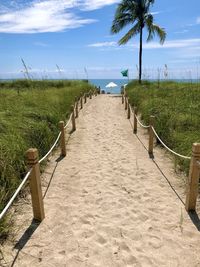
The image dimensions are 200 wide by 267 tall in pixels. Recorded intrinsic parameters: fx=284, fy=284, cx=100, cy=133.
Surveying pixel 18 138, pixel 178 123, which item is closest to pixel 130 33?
pixel 178 123

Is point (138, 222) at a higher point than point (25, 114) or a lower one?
lower

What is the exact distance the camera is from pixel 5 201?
4371 mm

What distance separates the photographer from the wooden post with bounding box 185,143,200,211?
13.9 feet

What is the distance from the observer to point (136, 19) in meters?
22.3

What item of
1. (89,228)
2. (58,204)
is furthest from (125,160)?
(89,228)

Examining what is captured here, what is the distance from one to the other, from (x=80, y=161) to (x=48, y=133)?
119cm

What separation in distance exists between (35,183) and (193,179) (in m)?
2.38

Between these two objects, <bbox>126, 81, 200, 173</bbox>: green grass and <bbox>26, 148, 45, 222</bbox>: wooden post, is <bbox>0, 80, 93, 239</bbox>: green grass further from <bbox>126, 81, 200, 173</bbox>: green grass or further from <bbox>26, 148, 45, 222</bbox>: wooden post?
<bbox>126, 81, 200, 173</bbox>: green grass

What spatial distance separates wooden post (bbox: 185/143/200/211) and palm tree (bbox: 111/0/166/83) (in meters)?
19.2

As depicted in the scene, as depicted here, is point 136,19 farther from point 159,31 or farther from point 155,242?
point 155,242

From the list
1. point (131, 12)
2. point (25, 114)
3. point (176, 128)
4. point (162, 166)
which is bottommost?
point (162, 166)

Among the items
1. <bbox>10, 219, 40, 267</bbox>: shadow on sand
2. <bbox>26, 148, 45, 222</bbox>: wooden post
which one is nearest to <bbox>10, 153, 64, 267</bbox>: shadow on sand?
<bbox>10, 219, 40, 267</bbox>: shadow on sand

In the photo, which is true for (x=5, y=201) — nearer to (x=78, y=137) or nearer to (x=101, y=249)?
(x=101, y=249)

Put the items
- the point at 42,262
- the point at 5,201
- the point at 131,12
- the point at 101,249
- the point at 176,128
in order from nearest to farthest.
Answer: the point at 42,262 < the point at 101,249 < the point at 5,201 < the point at 176,128 < the point at 131,12
